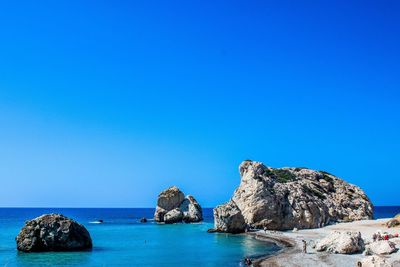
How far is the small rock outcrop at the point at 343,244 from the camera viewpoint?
149 feet

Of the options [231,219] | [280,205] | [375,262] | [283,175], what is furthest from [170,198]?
[375,262]

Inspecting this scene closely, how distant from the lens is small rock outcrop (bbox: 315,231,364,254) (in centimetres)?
4553

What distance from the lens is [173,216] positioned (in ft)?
388

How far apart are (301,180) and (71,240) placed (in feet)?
195

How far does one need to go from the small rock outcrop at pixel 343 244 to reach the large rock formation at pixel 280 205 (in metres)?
31.6

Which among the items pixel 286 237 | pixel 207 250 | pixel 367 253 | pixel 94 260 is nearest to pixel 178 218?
pixel 286 237

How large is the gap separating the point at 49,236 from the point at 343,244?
33.0 meters

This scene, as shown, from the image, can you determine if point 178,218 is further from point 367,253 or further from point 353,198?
point 367,253

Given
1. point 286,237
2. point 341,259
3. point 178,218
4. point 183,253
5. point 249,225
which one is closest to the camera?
point 341,259

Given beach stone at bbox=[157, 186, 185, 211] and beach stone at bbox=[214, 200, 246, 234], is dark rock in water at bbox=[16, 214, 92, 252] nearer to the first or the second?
beach stone at bbox=[214, 200, 246, 234]

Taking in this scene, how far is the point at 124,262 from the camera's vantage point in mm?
47312

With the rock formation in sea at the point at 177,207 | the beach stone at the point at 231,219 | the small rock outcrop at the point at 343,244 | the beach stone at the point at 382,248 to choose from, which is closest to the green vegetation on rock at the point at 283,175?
the beach stone at the point at 231,219

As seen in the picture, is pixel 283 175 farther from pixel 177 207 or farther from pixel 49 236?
pixel 49 236

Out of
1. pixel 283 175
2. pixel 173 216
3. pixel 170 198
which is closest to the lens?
pixel 283 175
